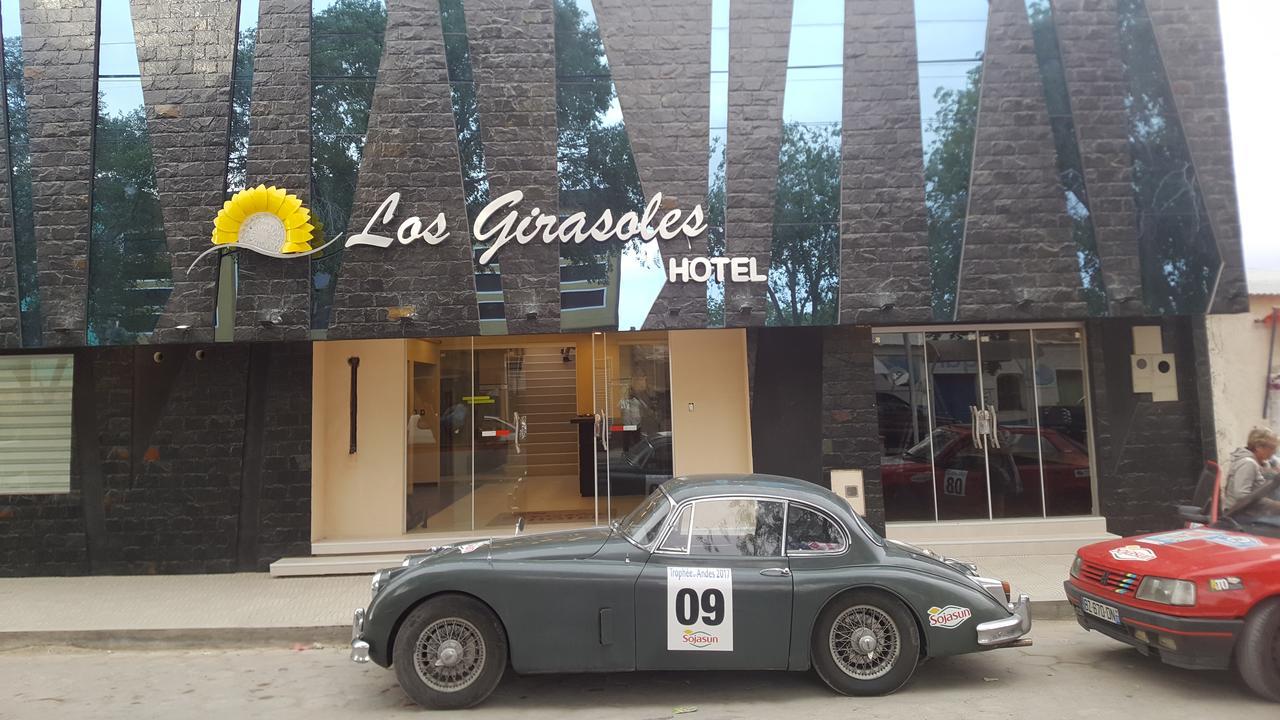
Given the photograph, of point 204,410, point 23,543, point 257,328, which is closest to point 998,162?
point 257,328

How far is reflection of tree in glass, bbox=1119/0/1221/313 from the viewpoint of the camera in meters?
8.84

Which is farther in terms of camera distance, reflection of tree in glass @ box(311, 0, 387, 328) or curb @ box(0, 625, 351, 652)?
reflection of tree in glass @ box(311, 0, 387, 328)

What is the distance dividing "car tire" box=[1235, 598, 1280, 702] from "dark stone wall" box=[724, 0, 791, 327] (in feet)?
16.1

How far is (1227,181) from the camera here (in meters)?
8.97

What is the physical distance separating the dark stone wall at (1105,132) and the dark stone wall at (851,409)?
2.80m

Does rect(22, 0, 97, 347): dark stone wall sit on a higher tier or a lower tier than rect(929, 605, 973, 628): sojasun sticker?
higher

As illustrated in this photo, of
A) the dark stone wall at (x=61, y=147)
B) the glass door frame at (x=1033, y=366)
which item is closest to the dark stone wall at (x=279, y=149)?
the dark stone wall at (x=61, y=147)

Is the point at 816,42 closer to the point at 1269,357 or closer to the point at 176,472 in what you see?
the point at 1269,357

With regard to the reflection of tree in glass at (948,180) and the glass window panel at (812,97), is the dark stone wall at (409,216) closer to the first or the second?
the glass window panel at (812,97)

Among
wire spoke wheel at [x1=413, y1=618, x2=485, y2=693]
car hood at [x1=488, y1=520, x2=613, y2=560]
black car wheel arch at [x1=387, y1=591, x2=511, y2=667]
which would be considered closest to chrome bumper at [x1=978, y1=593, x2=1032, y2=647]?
car hood at [x1=488, y1=520, x2=613, y2=560]

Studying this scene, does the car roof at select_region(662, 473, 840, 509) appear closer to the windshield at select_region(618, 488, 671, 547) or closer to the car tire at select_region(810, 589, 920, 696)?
the windshield at select_region(618, 488, 671, 547)

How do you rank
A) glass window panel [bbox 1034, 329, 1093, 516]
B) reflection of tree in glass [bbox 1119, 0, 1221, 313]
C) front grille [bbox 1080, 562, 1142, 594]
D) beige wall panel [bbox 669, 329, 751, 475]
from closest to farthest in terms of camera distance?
front grille [bbox 1080, 562, 1142, 594]
reflection of tree in glass [bbox 1119, 0, 1221, 313]
glass window panel [bbox 1034, 329, 1093, 516]
beige wall panel [bbox 669, 329, 751, 475]

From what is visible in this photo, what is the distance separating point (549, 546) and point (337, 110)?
5890 mm

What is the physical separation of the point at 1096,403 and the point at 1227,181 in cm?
291
